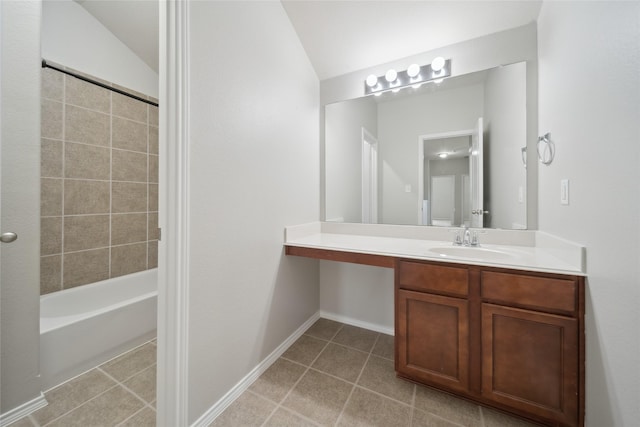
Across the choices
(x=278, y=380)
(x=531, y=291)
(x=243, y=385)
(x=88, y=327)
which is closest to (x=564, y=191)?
(x=531, y=291)

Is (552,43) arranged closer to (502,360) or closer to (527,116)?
(527,116)

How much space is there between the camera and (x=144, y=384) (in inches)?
54.5

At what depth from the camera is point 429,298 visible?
4.21ft

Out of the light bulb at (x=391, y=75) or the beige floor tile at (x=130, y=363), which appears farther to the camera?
the light bulb at (x=391, y=75)

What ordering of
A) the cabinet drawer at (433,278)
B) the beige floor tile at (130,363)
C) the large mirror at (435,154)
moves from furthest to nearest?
the large mirror at (435,154)
the beige floor tile at (130,363)
the cabinet drawer at (433,278)

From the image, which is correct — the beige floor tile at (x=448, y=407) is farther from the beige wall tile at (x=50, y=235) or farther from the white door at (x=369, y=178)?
the beige wall tile at (x=50, y=235)

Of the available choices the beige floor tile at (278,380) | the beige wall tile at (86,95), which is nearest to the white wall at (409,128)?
the beige floor tile at (278,380)

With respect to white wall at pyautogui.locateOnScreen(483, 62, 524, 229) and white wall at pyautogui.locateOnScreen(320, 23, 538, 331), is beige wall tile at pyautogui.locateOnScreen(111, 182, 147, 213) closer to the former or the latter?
white wall at pyautogui.locateOnScreen(320, 23, 538, 331)

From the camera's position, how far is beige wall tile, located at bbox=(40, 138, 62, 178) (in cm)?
168

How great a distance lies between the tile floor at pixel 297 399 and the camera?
1159 mm

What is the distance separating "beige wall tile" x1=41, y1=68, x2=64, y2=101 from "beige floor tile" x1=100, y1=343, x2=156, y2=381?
6.36ft

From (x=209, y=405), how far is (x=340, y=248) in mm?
1059

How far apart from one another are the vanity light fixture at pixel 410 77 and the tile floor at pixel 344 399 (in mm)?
2055

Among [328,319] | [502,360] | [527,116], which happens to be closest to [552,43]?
[527,116]
